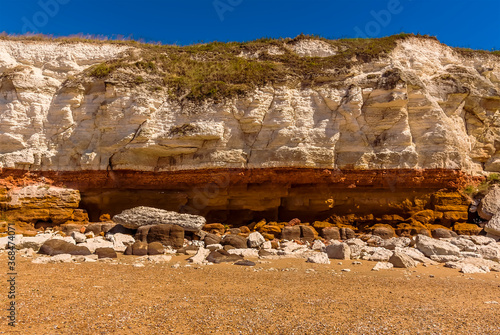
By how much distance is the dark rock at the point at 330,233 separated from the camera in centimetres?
1219

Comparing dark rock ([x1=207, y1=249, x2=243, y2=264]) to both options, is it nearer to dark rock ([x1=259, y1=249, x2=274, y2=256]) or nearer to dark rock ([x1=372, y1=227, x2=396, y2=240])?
dark rock ([x1=259, y1=249, x2=274, y2=256])

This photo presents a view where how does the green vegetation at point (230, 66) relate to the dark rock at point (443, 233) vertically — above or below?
above

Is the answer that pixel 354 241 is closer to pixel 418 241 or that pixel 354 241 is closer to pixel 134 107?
pixel 418 241

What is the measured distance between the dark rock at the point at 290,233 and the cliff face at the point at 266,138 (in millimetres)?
2378

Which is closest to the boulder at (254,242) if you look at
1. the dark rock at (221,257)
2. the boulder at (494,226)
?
the dark rock at (221,257)

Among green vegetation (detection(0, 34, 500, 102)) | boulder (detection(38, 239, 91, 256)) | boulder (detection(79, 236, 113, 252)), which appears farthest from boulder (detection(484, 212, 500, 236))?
boulder (detection(38, 239, 91, 256))

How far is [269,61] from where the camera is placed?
55.2ft

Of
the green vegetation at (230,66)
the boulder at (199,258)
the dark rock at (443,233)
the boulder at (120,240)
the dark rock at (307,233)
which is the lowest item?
the boulder at (120,240)

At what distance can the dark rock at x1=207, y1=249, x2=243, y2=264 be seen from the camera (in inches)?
327

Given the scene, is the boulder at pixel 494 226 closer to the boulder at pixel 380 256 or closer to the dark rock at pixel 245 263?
the boulder at pixel 380 256

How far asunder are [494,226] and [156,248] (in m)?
11.5

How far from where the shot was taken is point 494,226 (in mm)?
11469

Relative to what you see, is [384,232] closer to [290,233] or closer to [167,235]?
[290,233]

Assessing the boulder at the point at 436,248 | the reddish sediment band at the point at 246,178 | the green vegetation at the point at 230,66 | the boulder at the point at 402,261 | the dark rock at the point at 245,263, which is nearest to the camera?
the boulder at the point at 402,261
